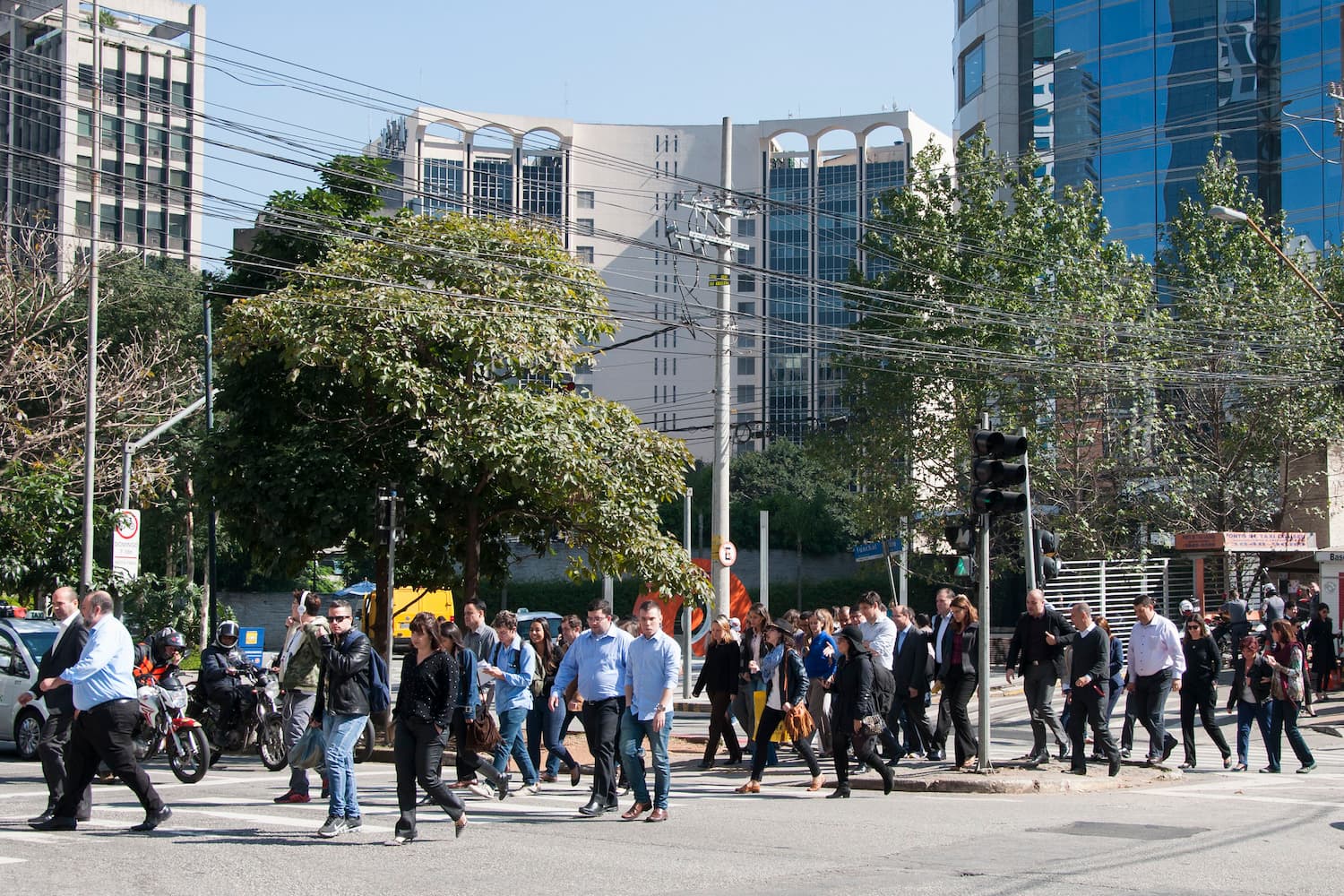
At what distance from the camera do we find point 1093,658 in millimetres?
14117

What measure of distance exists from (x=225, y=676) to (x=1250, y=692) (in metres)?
11.1

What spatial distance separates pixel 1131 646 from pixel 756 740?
4.42m

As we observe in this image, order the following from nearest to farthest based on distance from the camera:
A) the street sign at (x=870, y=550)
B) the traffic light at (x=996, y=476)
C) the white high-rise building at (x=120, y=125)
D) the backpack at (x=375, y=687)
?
the backpack at (x=375, y=687)
the traffic light at (x=996, y=476)
the street sign at (x=870, y=550)
the white high-rise building at (x=120, y=125)

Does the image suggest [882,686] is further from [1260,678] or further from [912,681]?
[1260,678]

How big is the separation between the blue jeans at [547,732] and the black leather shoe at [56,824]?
16.3 feet

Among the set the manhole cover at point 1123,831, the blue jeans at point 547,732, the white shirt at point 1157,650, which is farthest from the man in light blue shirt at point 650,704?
the white shirt at point 1157,650

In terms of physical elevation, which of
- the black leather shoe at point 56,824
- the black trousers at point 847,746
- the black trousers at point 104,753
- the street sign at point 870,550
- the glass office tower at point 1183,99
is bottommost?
the black leather shoe at point 56,824

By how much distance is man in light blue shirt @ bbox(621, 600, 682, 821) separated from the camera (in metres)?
10.9

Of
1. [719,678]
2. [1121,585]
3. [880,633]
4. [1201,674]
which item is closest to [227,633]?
[719,678]

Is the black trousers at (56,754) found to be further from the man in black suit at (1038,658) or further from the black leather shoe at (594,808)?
the man in black suit at (1038,658)

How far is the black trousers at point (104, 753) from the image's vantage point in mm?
10000

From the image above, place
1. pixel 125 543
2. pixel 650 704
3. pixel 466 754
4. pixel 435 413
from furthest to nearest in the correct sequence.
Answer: pixel 125 543 < pixel 435 413 < pixel 466 754 < pixel 650 704

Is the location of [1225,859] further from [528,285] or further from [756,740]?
[528,285]

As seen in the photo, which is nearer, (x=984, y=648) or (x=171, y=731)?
(x=984, y=648)
